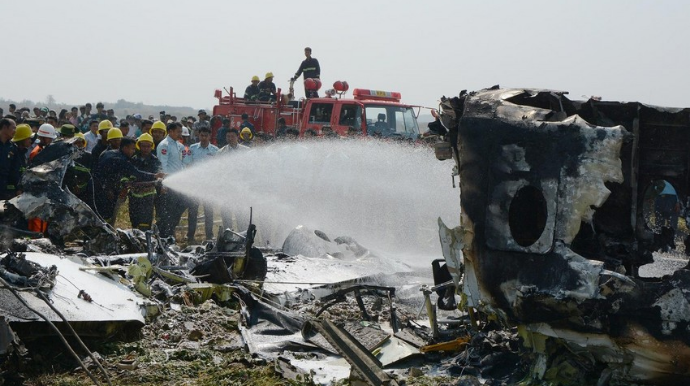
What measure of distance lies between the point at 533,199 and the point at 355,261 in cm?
465

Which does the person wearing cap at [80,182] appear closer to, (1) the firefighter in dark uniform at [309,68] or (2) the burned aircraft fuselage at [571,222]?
(2) the burned aircraft fuselage at [571,222]

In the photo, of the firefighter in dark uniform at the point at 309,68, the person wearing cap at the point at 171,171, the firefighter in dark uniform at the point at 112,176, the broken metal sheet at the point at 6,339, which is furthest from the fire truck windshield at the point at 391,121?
the broken metal sheet at the point at 6,339

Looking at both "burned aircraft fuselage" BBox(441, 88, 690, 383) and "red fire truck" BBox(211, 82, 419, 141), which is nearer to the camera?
"burned aircraft fuselage" BBox(441, 88, 690, 383)

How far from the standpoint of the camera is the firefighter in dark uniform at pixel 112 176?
1158cm

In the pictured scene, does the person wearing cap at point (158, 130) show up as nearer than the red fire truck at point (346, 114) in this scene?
Yes

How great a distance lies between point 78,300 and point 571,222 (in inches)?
158

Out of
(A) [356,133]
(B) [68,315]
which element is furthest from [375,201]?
(B) [68,315]

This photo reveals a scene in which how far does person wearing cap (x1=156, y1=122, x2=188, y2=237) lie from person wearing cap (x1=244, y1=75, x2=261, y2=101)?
8516mm

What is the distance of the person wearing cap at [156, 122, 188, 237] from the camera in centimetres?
1265

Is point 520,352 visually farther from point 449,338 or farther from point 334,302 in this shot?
point 334,302

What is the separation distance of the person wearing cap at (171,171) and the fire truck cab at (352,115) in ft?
15.7

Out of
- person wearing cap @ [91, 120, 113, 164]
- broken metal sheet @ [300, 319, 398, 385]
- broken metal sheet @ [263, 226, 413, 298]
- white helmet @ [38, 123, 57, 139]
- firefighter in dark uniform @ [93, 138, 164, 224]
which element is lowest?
broken metal sheet @ [263, 226, 413, 298]

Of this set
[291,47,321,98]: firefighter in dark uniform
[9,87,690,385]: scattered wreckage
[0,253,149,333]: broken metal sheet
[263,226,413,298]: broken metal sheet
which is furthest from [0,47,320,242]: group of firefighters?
[291,47,321,98]: firefighter in dark uniform

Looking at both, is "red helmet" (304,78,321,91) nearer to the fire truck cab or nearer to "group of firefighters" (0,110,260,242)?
the fire truck cab
